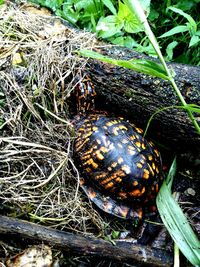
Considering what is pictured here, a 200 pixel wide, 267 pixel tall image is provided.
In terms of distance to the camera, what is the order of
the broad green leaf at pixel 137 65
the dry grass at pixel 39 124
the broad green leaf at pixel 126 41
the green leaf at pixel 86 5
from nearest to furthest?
the broad green leaf at pixel 137 65, the dry grass at pixel 39 124, the broad green leaf at pixel 126 41, the green leaf at pixel 86 5

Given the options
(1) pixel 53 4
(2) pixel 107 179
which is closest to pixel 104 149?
(2) pixel 107 179

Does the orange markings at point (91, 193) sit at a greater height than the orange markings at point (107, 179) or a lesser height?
lesser

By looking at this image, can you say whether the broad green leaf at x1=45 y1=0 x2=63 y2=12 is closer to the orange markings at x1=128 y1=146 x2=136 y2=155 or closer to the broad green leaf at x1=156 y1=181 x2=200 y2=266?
the orange markings at x1=128 y1=146 x2=136 y2=155

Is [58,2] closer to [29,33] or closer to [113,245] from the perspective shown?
[29,33]

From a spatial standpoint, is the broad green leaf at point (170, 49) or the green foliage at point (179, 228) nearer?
the green foliage at point (179, 228)

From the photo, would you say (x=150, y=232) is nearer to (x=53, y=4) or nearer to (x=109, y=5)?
(x=109, y=5)

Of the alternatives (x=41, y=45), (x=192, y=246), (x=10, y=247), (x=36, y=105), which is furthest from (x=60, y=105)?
(x=192, y=246)

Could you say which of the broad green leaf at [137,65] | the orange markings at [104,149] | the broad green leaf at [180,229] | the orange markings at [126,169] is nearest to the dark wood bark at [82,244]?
the broad green leaf at [180,229]

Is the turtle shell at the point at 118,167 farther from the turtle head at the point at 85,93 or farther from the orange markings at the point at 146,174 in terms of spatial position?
the turtle head at the point at 85,93
